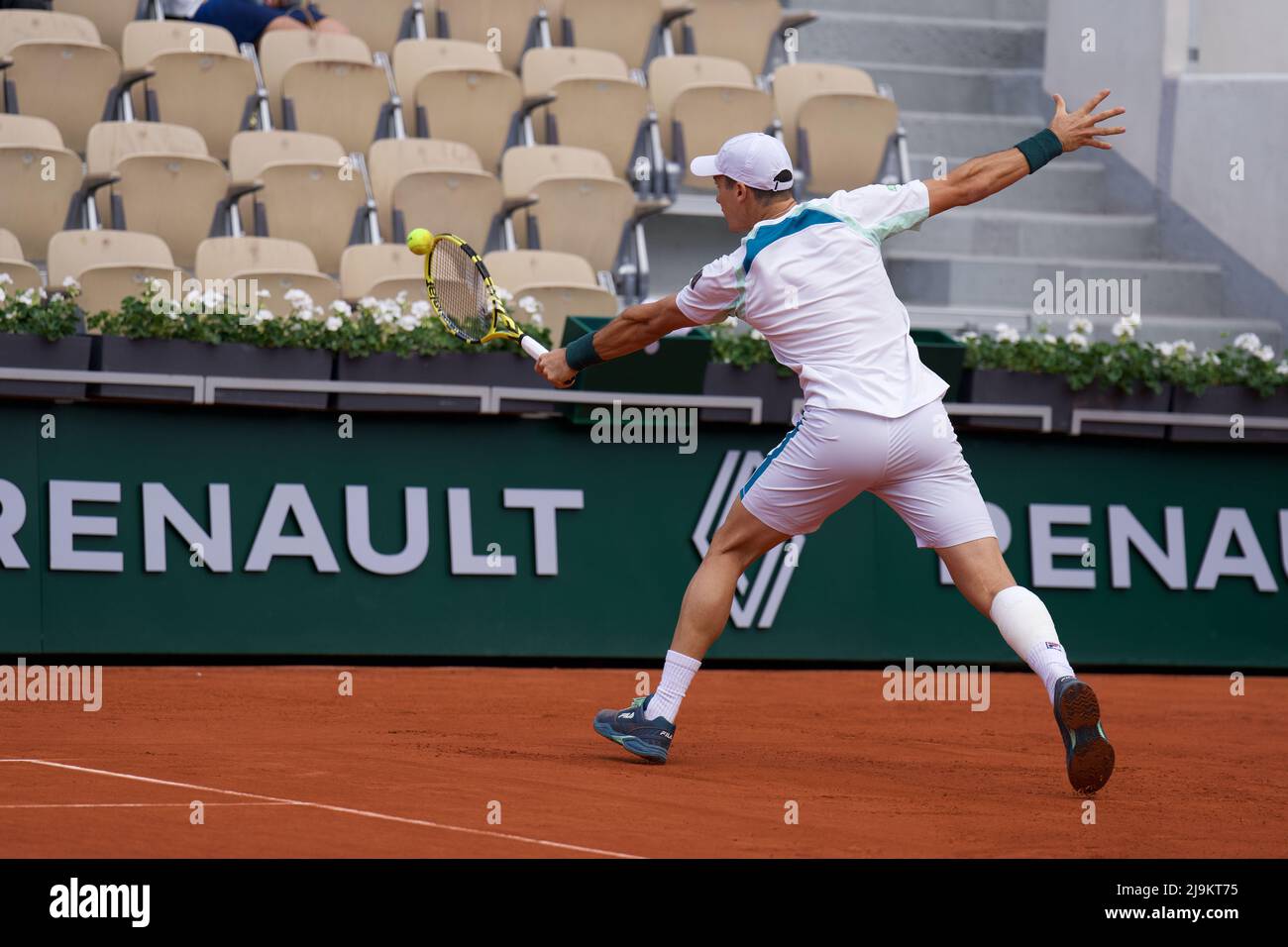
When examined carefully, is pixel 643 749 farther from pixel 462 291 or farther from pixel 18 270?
pixel 18 270

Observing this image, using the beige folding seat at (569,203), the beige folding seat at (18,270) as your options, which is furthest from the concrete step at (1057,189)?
the beige folding seat at (18,270)

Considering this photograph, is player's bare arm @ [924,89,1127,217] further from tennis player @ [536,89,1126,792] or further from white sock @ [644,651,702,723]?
white sock @ [644,651,702,723]

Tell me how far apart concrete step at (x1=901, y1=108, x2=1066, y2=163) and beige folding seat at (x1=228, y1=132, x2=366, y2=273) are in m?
5.00

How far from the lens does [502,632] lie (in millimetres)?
8805

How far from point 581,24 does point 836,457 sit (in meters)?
8.74

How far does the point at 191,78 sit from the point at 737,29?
4.42 metres

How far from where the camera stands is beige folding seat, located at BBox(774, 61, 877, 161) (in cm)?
1339

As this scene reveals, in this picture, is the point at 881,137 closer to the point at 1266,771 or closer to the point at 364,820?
the point at 1266,771

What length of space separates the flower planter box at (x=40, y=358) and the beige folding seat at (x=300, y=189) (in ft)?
9.48

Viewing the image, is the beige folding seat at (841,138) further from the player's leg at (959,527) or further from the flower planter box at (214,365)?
the player's leg at (959,527)

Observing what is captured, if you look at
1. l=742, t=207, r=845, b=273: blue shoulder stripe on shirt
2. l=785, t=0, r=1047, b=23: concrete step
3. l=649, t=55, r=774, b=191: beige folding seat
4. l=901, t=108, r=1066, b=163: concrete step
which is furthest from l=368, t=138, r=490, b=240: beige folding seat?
l=742, t=207, r=845, b=273: blue shoulder stripe on shirt

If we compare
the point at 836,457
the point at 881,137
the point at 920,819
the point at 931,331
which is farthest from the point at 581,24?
the point at 920,819

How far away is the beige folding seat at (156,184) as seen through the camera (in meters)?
10.6

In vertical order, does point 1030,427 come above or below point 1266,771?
above
